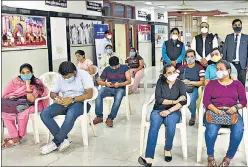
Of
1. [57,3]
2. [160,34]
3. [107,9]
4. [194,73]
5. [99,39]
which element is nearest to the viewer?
[194,73]

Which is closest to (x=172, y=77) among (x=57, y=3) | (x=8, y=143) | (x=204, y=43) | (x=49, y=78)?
(x=204, y=43)

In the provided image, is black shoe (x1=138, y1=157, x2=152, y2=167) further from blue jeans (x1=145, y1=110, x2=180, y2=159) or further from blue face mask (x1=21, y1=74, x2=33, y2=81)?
blue face mask (x1=21, y1=74, x2=33, y2=81)

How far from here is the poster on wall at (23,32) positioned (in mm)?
6129

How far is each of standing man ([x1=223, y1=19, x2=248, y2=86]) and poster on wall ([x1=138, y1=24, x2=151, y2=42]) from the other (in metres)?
8.72

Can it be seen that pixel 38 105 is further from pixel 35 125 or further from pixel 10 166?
pixel 10 166

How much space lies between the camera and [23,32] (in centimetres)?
657

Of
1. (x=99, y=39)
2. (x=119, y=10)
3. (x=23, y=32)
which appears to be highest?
(x=119, y=10)

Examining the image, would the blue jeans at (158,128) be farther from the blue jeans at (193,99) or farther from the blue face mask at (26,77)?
the blue face mask at (26,77)

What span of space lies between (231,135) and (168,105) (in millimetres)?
711

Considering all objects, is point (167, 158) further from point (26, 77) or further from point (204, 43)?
point (204, 43)

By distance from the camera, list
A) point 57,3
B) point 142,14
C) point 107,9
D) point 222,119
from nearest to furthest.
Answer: point 222,119 < point 57,3 < point 107,9 < point 142,14

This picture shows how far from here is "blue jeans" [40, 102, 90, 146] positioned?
3.85 meters

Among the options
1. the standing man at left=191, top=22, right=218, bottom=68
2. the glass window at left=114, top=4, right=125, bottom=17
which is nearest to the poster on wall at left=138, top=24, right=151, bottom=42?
the glass window at left=114, top=4, right=125, bottom=17

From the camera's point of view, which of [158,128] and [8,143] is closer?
[158,128]
